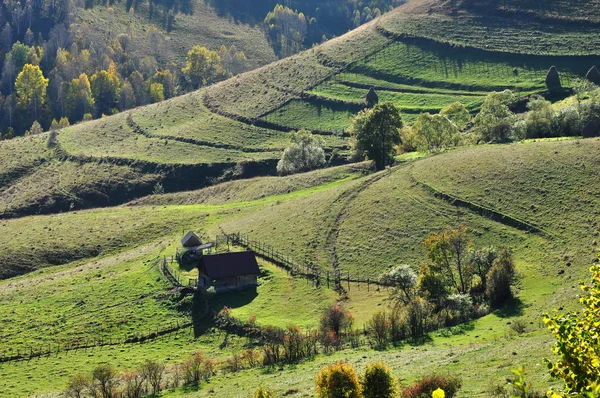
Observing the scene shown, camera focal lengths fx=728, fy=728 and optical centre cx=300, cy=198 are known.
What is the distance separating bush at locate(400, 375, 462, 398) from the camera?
41.9 metres

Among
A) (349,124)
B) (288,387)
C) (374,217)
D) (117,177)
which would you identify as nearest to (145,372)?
(288,387)

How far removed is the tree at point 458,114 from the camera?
484 feet

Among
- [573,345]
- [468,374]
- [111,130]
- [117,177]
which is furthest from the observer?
[111,130]

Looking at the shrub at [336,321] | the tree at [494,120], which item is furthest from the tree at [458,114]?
the shrub at [336,321]

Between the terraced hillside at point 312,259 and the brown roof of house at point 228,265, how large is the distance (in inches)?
106

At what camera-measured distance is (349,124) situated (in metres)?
164

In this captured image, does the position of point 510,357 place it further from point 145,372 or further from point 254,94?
point 254,94

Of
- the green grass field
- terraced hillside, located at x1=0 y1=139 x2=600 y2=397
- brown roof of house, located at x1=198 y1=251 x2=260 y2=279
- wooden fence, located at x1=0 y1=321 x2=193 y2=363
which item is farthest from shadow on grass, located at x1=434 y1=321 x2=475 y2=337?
wooden fence, located at x1=0 y1=321 x2=193 y2=363

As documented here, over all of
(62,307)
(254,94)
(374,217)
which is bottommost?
(62,307)

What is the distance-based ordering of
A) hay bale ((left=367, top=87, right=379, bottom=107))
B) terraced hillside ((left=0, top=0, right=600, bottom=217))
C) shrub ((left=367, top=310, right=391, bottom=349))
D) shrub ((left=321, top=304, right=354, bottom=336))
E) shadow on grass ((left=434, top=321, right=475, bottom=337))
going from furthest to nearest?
hay bale ((left=367, top=87, right=379, bottom=107)) → terraced hillside ((left=0, top=0, right=600, bottom=217)) → shrub ((left=321, top=304, right=354, bottom=336)) → shrub ((left=367, top=310, right=391, bottom=349)) → shadow on grass ((left=434, top=321, right=475, bottom=337))

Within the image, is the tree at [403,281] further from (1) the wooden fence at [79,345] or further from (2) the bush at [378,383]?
(2) the bush at [378,383]

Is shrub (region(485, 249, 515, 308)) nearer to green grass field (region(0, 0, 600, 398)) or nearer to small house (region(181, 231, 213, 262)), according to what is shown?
green grass field (region(0, 0, 600, 398))

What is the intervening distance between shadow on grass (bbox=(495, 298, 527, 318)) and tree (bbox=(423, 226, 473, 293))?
6.30 m

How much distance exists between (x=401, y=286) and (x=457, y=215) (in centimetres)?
1938
